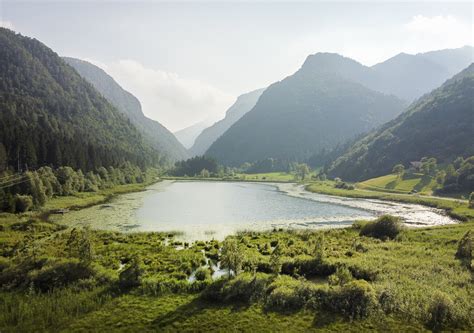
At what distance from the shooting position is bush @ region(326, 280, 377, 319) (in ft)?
93.6

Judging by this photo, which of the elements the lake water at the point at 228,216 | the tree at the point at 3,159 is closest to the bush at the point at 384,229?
the lake water at the point at 228,216

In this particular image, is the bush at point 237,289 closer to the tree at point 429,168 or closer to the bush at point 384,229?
the bush at point 384,229

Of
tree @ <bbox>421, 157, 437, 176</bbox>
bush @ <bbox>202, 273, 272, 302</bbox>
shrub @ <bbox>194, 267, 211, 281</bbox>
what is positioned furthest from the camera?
tree @ <bbox>421, 157, 437, 176</bbox>

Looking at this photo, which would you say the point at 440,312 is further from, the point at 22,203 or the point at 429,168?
the point at 429,168

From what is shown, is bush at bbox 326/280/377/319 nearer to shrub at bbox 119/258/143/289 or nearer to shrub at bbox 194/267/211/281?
shrub at bbox 194/267/211/281

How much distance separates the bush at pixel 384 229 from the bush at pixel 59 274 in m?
48.8

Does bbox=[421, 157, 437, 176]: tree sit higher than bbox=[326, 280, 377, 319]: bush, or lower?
higher

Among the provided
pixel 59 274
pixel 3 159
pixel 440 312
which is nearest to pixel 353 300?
pixel 440 312

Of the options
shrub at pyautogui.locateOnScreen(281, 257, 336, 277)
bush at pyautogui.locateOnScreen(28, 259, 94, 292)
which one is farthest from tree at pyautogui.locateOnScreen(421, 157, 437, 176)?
bush at pyautogui.locateOnScreen(28, 259, 94, 292)

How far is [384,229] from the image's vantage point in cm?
5991

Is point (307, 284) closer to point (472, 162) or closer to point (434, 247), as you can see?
point (434, 247)

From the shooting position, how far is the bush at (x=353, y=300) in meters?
28.5

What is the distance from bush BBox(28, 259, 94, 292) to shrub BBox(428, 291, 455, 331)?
33944mm

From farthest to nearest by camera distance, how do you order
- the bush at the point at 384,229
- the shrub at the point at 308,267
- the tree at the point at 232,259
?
the bush at the point at 384,229
the shrub at the point at 308,267
the tree at the point at 232,259
